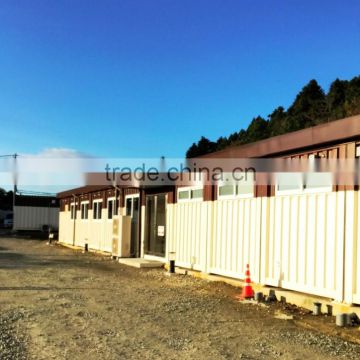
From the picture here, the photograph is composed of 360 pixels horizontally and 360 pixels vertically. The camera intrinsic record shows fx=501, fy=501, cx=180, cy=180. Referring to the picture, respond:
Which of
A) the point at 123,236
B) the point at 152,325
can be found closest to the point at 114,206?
the point at 123,236

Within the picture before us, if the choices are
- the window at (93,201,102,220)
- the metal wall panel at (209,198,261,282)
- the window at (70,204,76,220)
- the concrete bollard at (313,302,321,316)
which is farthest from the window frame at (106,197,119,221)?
the concrete bollard at (313,302,321,316)

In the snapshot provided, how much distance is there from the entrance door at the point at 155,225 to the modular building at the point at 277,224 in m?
0.04

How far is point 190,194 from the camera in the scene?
50.0 ft

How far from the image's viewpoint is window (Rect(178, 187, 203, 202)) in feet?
48.1

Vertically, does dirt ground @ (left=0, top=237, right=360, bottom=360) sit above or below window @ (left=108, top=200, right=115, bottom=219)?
below

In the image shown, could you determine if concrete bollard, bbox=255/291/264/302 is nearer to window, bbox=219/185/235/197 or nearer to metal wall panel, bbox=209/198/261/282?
metal wall panel, bbox=209/198/261/282

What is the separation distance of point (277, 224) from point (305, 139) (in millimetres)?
2151

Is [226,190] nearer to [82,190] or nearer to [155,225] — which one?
[155,225]

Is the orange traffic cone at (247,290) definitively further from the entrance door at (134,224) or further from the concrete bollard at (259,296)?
the entrance door at (134,224)

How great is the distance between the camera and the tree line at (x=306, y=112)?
3754 centimetres

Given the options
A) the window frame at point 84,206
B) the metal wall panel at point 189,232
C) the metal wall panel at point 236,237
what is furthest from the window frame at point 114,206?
the metal wall panel at point 236,237

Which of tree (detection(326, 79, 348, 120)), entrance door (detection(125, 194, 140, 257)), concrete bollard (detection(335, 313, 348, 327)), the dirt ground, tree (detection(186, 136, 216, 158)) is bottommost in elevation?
the dirt ground

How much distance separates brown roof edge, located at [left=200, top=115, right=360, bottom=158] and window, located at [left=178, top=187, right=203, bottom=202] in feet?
8.40

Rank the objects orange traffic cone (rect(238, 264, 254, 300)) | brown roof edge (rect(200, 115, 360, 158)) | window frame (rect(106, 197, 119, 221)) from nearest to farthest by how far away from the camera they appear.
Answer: brown roof edge (rect(200, 115, 360, 158))
orange traffic cone (rect(238, 264, 254, 300))
window frame (rect(106, 197, 119, 221))
